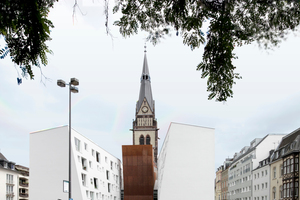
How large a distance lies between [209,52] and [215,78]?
12.9 inches

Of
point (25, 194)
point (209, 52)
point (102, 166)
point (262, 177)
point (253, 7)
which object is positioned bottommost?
point (25, 194)

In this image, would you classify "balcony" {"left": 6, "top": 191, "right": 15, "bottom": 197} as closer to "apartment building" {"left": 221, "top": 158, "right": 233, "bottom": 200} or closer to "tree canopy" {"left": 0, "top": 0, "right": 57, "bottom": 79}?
"apartment building" {"left": 221, "top": 158, "right": 233, "bottom": 200}

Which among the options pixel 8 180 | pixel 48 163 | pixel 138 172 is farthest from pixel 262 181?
pixel 8 180

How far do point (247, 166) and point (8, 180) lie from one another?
47896 mm

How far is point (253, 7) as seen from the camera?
3652 mm

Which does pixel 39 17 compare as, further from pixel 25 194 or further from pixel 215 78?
pixel 25 194

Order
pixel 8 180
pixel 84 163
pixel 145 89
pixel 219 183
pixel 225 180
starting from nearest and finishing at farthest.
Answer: pixel 84 163
pixel 8 180
pixel 225 180
pixel 219 183
pixel 145 89

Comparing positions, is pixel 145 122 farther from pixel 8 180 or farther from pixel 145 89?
pixel 8 180

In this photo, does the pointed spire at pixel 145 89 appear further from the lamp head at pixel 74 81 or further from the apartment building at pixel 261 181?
the lamp head at pixel 74 81

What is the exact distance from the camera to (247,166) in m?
66.7

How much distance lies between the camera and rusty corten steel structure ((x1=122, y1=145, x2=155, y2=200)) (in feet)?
152

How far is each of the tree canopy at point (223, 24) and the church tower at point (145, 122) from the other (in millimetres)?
86748

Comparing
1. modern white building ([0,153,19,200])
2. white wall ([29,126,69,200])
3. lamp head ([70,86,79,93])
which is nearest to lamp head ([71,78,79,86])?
lamp head ([70,86,79,93])

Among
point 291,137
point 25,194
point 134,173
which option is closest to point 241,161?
point 291,137
